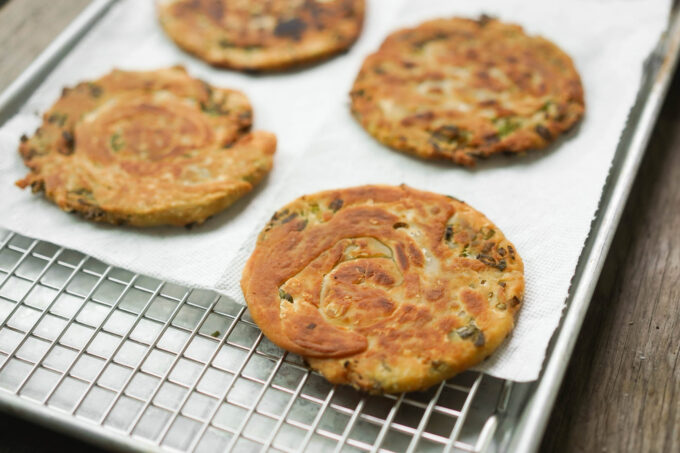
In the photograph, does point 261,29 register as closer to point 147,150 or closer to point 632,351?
point 147,150

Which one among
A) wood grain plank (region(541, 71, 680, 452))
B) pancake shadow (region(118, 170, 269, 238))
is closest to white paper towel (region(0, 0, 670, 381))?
pancake shadow (region(118, 170, 269, 238))

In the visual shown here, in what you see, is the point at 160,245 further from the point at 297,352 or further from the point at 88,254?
the point at 297,352

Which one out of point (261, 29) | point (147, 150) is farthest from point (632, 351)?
point (261, 29)

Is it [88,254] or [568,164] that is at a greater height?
[568,164]

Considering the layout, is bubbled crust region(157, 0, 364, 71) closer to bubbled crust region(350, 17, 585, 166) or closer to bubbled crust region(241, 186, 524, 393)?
bubbled crust region(350, 17, 585, 166)

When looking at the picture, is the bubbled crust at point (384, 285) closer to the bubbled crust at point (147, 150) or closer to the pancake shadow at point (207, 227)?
the pancake shadow at point (207, 227)

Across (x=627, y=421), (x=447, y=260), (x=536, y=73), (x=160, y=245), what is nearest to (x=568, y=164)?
(x=536, y=73)

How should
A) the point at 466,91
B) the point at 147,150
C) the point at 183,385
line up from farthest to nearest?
the point at 466,91, the point at 147,150, the point at 183,385

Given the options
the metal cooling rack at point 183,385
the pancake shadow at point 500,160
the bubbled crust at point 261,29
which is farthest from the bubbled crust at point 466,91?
the metal cooling rack at point 183,385
